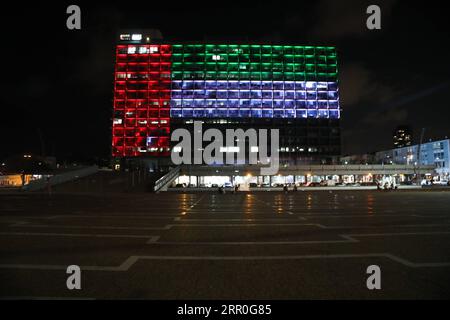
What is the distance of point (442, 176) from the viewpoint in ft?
323

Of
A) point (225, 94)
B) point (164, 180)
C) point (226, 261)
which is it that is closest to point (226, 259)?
point (226, 261)

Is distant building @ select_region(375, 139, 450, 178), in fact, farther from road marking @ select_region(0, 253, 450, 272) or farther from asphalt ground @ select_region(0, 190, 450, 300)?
road marking @ select_region(0, 253, 450, 272)

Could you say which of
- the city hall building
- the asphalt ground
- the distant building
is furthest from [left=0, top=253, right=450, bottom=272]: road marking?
the distant building

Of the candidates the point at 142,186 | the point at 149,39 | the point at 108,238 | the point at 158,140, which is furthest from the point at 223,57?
→ the point at 108,238

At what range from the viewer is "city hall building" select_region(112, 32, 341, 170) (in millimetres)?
110625

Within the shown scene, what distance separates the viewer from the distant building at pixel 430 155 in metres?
103

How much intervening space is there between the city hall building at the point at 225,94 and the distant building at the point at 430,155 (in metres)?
33.6

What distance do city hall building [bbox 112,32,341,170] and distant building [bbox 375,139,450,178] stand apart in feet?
110

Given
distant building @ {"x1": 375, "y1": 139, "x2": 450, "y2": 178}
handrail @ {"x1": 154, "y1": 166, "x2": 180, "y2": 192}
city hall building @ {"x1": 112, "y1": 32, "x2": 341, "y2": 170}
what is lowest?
handrail @ {"x1": 154, "y1": 166, "x2": 180, "y2": 192}

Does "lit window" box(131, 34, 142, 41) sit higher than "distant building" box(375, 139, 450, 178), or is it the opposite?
"lit window" box(131, 34, 142, 41)

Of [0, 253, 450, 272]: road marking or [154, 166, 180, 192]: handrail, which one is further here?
[154, 166, 180, 192]: handrail

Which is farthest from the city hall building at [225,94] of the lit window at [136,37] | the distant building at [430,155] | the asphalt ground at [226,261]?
the asphalt ground at [226,261]

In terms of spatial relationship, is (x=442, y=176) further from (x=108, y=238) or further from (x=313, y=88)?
(x=108, y=238)

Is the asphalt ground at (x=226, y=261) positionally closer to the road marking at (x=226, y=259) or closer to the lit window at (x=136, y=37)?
the road marking at (x=226, y=259)
